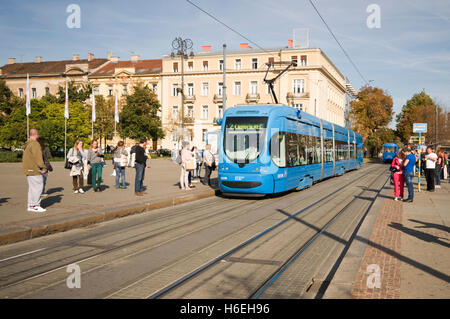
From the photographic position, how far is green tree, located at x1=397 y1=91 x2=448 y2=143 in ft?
221

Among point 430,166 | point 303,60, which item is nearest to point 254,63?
point 303,60

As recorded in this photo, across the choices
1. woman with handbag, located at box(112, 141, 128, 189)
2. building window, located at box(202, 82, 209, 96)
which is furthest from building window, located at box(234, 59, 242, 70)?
woman with handbag, located at box(112, 141, 128, 189)

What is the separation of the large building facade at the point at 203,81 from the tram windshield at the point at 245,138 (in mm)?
47297

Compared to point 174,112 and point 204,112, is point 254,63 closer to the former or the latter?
point 204,112

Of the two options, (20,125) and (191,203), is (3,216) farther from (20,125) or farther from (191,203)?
(20,125)

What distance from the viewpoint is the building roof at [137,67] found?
7488cm

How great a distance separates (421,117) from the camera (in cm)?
7181

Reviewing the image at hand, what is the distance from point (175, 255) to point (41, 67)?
3301 inches

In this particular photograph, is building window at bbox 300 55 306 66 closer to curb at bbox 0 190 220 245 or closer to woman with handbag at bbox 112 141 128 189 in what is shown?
woman with handbag at bbox 112 141 128 189

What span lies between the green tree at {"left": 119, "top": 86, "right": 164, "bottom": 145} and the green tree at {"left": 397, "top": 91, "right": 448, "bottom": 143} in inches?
1630

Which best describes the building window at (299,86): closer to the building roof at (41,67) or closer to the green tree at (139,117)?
the green tree at (139,117)

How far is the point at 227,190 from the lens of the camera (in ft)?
48.8
